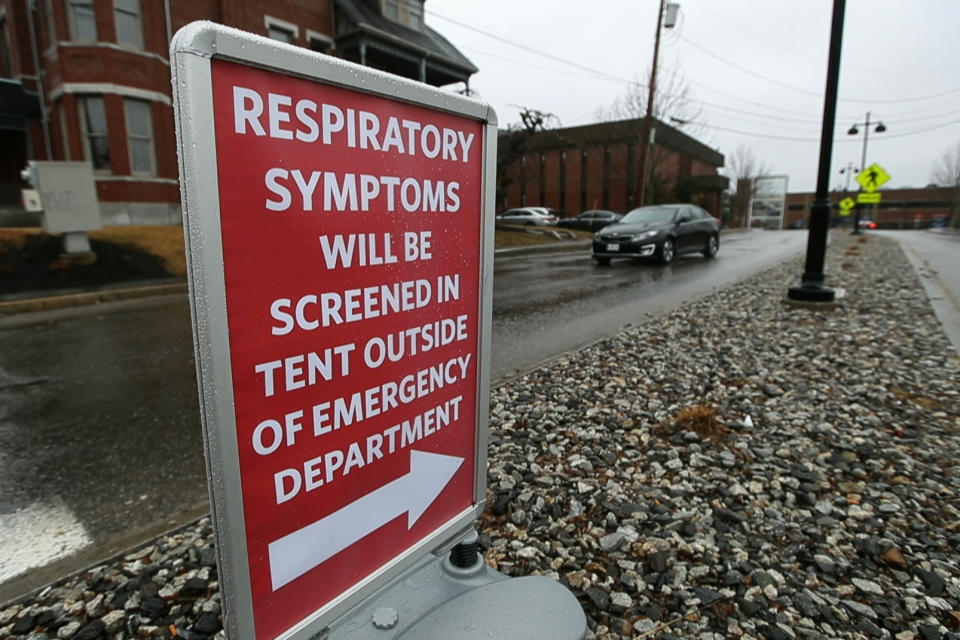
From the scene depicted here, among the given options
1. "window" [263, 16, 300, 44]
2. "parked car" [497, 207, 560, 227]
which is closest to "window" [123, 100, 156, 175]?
"window" [263, 16, 300, 44]

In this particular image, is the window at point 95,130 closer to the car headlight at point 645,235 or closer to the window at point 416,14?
the window at point 416,14

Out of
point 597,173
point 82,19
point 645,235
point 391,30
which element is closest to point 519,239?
point 645,235

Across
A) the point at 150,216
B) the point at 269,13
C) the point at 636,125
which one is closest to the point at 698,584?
the point at 150,216

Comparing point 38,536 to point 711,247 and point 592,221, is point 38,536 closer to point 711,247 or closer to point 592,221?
point 711,247

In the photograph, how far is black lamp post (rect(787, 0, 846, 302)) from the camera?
21.5 feet

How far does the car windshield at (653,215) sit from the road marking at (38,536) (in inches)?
530

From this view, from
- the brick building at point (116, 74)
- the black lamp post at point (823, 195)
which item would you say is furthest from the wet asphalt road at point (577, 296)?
the brick building at point (116, 74)

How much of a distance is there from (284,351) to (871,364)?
16.3 feet

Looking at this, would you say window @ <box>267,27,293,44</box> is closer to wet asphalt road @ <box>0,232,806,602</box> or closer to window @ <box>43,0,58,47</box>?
window @ <box>43,0,58,47</box>

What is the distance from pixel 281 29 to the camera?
61.9 feet

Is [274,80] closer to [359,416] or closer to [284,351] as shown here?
[284,351]

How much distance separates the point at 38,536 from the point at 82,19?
18230 millimetres

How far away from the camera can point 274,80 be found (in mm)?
1048

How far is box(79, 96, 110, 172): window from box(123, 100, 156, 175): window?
0.58 m
